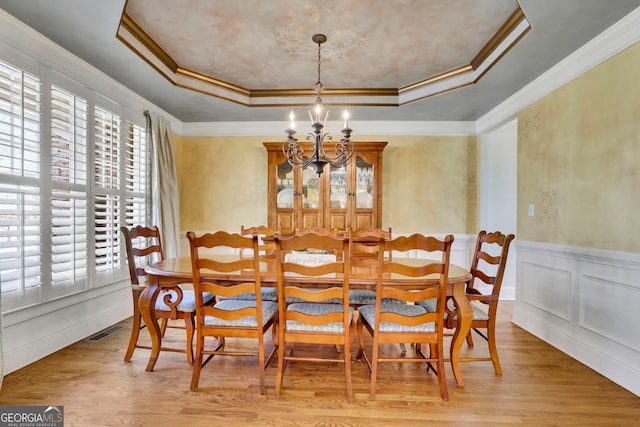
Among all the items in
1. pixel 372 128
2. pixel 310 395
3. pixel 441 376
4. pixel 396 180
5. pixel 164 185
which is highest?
pixel 372 128

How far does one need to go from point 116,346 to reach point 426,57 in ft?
11.7

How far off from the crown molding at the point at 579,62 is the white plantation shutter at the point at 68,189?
399cm

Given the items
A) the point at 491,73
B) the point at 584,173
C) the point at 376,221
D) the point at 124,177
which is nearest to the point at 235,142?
the point at 124,177

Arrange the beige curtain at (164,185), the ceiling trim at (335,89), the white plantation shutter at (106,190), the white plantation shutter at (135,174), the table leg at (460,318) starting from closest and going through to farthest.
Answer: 1. the table leg at (460,318)
2. the ceiling trim at (335,89)
3. the white plantation shutter at (106,190)
4. the white plantation shutter at (135,174)
5. the beige curtain at (164,185)

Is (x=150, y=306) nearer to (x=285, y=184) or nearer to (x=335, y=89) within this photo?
(x=285, y=184)

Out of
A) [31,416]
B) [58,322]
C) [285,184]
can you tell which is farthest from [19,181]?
[285,184]

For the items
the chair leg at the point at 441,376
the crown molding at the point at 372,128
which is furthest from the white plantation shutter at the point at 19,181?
the chair leg at the point at 441,376

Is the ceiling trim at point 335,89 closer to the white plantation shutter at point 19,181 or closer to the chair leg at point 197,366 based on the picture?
the white plantation shutter at point 19,181

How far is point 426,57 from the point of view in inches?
112

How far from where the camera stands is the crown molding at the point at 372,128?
13.9 feet

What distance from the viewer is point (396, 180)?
4285 mm

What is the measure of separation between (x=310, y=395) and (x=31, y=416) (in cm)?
149

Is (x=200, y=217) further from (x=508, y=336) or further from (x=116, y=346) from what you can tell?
(x=508, y=336)

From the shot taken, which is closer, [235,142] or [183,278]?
[183,278]
